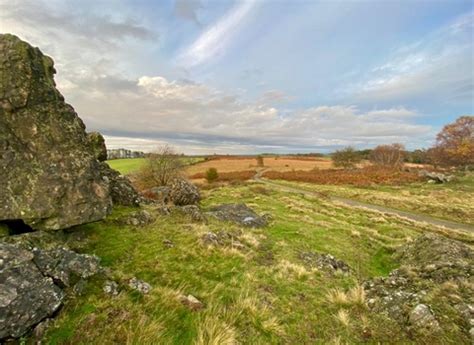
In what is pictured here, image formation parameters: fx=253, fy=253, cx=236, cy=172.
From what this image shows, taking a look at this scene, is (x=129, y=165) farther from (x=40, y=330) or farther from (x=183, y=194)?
(x=40, y=330)

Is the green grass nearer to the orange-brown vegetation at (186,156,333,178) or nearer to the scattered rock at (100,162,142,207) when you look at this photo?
the orange-brown vegetation at (186,156,333,178)

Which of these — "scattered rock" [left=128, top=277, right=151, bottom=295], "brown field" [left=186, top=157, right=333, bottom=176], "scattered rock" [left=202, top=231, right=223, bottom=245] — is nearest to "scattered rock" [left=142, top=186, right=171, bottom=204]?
"scattered rock" [left=202, top=231, right=223, bottom=245]

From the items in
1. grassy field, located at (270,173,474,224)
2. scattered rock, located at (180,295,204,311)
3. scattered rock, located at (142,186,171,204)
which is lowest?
grassy field, located at (270,173,474,224)

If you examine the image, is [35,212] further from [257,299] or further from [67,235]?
[257,299]

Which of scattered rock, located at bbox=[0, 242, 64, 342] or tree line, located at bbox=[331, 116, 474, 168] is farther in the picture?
tree line, located at bbox=[331, 116, 474, 168]

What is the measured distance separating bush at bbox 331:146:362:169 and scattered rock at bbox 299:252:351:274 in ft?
242

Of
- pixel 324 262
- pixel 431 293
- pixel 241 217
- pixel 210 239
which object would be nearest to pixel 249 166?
pixel 241 217

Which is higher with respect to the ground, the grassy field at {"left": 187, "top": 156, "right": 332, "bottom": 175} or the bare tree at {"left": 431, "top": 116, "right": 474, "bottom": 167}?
the bare tree at {"left": 431, "top": 116, "right": 474, "bottom": 167}

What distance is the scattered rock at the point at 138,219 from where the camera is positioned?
12.0 meters

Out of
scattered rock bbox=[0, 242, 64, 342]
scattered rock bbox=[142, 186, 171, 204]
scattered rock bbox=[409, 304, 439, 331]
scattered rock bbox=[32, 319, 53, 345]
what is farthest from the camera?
scattered rock bbox=[142, 186, 171, 204]

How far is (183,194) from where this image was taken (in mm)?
21859

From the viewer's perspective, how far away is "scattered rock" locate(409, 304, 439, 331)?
583cm

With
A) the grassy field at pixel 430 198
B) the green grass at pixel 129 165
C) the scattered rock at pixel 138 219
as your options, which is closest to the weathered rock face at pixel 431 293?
the scattered rock at pixel 138 219

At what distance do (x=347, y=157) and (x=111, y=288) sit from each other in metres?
82.1
